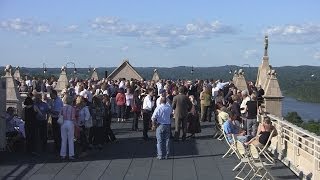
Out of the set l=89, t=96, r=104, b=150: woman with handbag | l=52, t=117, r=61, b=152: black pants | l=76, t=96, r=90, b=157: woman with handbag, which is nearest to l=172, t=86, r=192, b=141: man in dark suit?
l=89, t=96, r=104, b=150: woman with handbag

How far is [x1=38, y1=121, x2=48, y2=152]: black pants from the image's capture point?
54.4ft

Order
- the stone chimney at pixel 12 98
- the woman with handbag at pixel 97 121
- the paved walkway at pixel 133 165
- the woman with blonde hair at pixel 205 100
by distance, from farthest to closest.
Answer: the woman with blonde hair at pixel 205 100 < the stone chimney at pixel 12 98 < the woman with handbag at pixel 97 121 < the paved walkway at pixel 133 165

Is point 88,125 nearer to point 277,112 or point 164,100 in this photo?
point 164,100

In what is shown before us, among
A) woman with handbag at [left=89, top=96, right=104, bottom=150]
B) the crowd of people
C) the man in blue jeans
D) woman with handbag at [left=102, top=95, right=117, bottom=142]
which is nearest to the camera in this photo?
the crowd of people

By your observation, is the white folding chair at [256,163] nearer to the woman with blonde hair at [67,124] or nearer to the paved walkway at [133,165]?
the paved walkway at [133,165]

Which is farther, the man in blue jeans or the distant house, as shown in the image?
the distant house

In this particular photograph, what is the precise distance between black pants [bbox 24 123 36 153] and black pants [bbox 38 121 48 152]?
0.95 feet

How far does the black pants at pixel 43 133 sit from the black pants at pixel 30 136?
0.95ft

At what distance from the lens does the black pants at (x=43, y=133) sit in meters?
16.6

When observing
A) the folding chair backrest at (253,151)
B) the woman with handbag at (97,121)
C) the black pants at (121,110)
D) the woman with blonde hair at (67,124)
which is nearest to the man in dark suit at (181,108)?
the woman with handbag at (97,121)

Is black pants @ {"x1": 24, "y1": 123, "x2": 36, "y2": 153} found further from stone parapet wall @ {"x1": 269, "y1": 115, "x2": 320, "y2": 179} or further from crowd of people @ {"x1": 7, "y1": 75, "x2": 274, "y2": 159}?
stone parapet wall @ {"x1": 269, "y1": 115, "x2": 320, "y2": 179}

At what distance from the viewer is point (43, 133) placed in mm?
16875

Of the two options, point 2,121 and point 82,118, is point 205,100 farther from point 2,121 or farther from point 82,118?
point 2,121

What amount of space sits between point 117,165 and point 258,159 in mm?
3613
